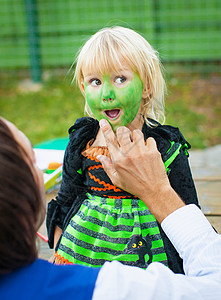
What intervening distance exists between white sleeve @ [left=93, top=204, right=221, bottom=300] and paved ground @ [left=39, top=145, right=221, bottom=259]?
71 cm

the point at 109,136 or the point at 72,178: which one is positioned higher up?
the point at 109,136

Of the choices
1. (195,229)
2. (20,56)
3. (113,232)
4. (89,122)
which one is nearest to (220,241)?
(195,229)

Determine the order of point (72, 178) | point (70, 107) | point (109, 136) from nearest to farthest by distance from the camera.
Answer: point (109, 136), point (72, 178), point (70, 107)

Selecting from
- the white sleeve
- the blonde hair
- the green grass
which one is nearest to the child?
the blonde hair

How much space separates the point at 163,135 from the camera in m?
1.28

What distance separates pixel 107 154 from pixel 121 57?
0.33 meters

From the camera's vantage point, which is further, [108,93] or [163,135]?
[163,135]

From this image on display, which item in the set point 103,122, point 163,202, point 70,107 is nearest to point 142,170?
point 163,202

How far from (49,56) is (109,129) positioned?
14.4 feet

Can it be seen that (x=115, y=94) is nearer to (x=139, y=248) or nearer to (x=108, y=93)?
(x=108, y=93)

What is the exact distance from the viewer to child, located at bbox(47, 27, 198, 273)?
114cm

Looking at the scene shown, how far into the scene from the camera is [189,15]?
4895mm

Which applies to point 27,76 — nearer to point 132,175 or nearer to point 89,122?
point 89,122

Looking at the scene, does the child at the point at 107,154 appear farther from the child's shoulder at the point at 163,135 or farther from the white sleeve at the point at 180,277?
the white sleeve at the point at 180,277
